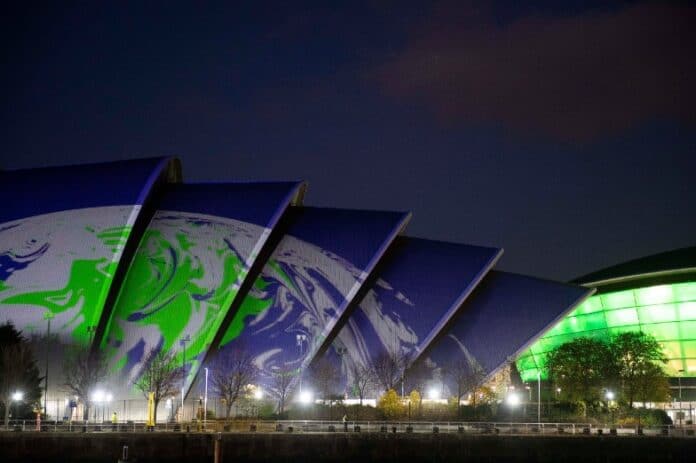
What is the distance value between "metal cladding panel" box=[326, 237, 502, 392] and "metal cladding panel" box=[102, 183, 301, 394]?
8951 millimetres

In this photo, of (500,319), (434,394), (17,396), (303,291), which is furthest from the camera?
(500,319)

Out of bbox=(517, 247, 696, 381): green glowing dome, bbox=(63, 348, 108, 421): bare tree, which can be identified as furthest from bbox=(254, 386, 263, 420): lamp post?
bbox=(517, 247, 696, 381): green glowing dome

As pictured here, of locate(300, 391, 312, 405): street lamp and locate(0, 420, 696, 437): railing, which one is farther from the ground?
locate(300, 391, 312, 405): street lamp

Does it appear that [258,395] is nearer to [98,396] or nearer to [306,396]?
[306,396]

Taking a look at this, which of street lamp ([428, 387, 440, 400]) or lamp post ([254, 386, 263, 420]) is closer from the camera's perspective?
lamp post ([254, 386, 263, 420])

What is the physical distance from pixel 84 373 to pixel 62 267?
24.6 ft

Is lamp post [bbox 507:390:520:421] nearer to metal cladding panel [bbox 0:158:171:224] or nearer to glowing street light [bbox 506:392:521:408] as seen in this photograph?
glowing street light [bbox 506:392:521:408]

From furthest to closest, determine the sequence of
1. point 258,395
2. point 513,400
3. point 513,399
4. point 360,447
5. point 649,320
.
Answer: point 649,320 → point 513,399 → point 513,400 → point 258,395 → point 360,447

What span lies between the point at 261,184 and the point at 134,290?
10889 mm

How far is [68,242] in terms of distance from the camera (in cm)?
7650

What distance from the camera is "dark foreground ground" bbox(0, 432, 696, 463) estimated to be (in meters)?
57.1

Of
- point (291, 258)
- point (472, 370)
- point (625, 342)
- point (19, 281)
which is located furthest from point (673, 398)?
point (19, 281)

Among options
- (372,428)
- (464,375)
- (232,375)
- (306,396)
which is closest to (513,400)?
(464,375)

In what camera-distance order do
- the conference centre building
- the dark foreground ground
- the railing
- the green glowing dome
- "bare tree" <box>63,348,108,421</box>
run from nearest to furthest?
the dark foreground ground
the railing
"bare tree" <box>63,348,108,421</box>
the conference centre building
the green glowing dome
